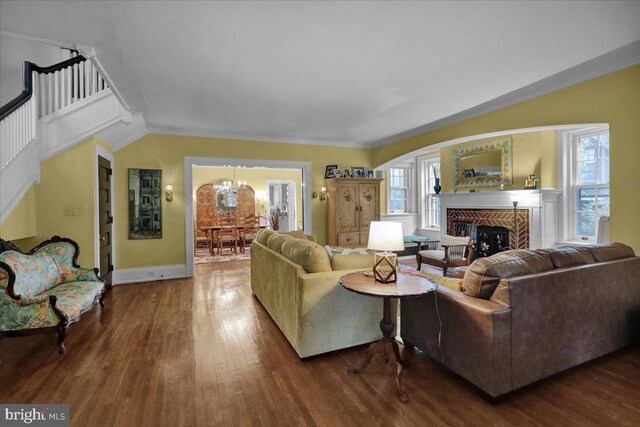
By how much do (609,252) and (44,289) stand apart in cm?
→ 533

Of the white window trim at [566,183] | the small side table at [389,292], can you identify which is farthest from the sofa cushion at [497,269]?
the white window trim at [566,183]

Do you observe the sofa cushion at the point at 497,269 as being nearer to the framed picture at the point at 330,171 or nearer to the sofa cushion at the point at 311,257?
the sofa cushion at the point at 311,257

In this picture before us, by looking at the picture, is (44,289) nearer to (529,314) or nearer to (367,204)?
(529,314)

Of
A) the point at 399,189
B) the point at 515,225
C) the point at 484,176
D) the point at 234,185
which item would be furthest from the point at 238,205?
the point at 515,225

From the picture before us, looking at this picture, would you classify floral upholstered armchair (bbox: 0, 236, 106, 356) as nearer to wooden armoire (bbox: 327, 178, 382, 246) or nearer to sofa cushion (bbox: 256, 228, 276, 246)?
sofa cushion (bbox: 256, 228, 276, 246)

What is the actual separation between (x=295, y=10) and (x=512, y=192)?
5.02 m

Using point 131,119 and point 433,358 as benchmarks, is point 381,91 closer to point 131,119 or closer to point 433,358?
point 433,358

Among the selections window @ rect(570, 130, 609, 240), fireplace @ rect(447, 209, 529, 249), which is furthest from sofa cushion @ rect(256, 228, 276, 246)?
window @ rect(570, 130, 609, 240)

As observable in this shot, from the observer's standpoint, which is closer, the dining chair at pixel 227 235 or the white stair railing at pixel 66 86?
the white stair railing at pixel 66 86

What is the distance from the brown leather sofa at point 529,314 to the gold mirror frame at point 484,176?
337 centimetres

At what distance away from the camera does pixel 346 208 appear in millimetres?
6340

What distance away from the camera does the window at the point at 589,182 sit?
469 cm

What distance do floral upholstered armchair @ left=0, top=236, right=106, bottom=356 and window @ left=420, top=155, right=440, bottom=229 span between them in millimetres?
6977

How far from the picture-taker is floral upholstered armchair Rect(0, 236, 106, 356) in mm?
2582
